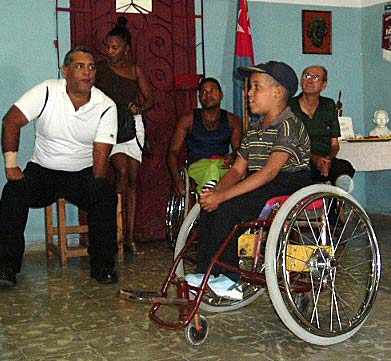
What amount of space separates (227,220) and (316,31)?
3.36 meters

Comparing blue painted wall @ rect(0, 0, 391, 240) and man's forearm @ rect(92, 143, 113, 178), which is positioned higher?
blue painted wall @ rect(0, 0, 391, 240)

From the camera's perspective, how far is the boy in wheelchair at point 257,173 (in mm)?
2346

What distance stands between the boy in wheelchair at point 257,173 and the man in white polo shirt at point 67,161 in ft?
3.49

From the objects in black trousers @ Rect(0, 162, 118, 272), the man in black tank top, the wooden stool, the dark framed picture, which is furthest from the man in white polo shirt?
the dark framed picture

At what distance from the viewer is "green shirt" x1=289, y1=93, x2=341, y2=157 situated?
3688 mm

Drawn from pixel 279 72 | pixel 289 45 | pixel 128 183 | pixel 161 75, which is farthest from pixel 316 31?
pixel 279 72

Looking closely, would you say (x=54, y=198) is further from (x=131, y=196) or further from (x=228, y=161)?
(x=228, y=161)

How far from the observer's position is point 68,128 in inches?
141

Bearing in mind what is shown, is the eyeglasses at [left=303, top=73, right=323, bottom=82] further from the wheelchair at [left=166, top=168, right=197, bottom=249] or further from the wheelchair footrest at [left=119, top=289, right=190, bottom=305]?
the wheelchair footrest at [left=119, top=289, right=190, bottom=305]

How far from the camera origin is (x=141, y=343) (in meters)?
2.36

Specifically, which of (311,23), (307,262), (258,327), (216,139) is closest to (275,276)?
(307,262)

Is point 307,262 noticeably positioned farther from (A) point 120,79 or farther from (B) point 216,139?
(A) point 120,79

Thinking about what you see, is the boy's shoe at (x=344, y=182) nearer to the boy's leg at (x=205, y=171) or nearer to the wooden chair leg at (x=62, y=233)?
the boy's leg at (x=205, y=171)

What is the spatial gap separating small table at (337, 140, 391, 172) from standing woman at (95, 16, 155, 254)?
4.30 ft
